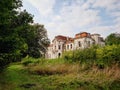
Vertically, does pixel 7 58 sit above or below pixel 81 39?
below

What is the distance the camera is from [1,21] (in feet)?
41.1

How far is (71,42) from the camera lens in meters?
65.4

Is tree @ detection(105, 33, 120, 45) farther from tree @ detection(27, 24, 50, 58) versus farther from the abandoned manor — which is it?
tree @ detection(27, 24, 50, 58)

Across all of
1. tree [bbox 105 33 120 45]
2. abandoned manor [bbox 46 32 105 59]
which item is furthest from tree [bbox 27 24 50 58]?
tree [bbox 105 33 120 45]

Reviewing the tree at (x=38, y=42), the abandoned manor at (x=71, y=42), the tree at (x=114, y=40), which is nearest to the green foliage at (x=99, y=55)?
the tree at (x=114, y=40)

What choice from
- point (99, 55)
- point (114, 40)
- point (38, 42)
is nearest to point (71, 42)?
point (38, 42)

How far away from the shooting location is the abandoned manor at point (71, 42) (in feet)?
196

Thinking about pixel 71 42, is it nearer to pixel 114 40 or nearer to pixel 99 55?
pixel 114 40

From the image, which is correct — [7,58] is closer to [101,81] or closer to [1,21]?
[1,21]

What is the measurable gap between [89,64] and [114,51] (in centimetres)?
224

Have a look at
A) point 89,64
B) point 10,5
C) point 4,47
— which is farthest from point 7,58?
point 89,64

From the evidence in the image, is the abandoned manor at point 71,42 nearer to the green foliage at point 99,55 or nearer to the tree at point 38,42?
the tree at point 38,42

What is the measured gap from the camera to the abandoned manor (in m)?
59.9

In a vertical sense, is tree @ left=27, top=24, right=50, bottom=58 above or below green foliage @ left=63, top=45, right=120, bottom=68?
above
